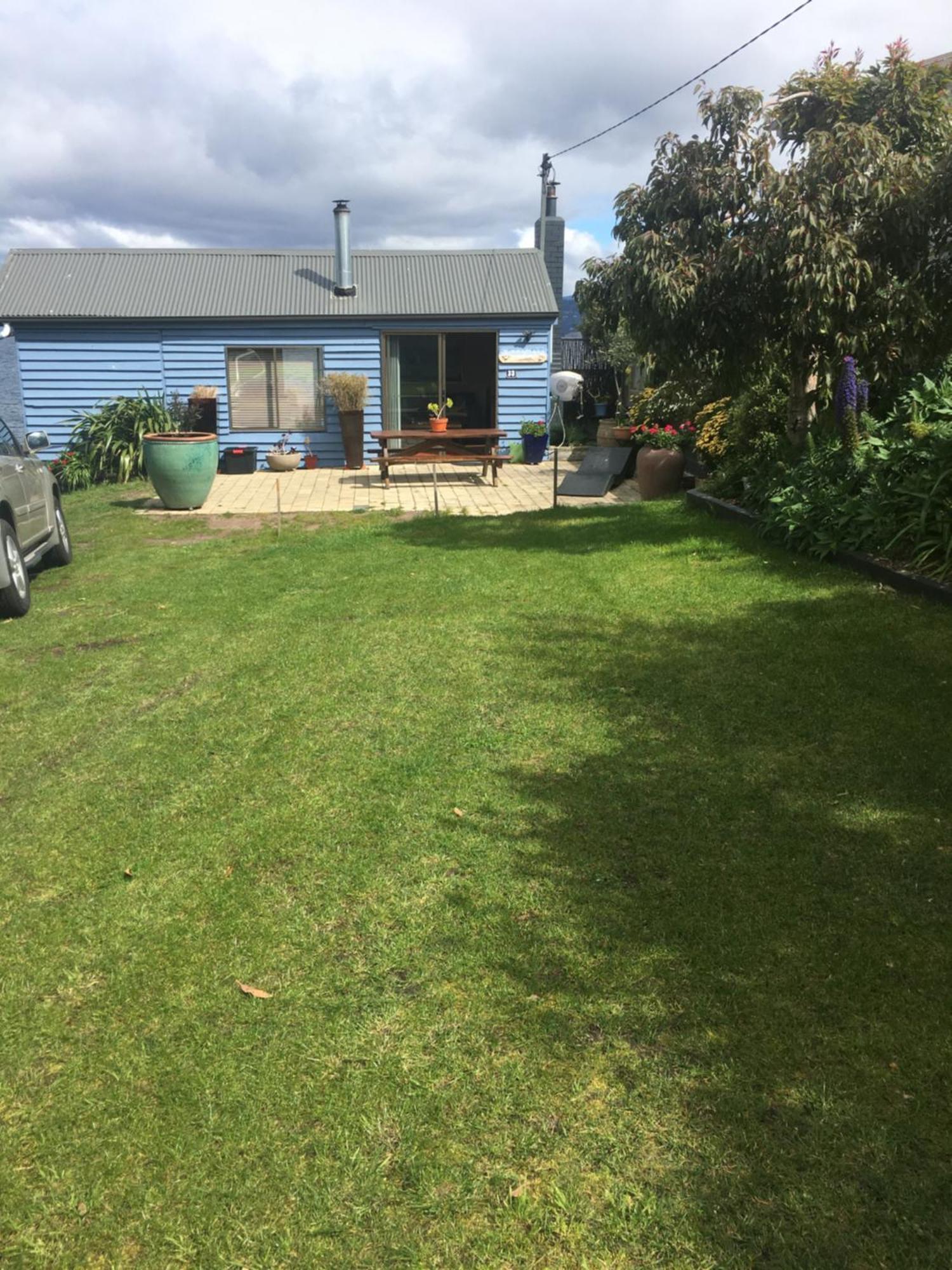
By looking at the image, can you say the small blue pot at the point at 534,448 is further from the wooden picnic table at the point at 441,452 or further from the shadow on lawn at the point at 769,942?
the shadow on lawn at the point at 769,942

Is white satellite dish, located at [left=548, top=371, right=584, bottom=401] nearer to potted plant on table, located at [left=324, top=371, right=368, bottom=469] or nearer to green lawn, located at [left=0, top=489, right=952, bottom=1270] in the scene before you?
potted plant on table, located at [left=324, top=371, right=368, bottom=469]

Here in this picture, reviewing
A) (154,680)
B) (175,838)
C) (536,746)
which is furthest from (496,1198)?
(154,680)

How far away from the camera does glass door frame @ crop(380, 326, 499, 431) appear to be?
16250 mm

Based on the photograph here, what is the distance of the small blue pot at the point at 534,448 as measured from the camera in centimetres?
1652

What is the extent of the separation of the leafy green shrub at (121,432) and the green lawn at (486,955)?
1063 centimetres

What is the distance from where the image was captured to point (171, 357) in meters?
16.1

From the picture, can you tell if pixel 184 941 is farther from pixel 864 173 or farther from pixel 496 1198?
pixel 864 173

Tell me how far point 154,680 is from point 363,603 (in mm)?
1916

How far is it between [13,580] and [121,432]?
31.3 ft

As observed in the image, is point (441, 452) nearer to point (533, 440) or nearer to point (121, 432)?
point (533, 440)

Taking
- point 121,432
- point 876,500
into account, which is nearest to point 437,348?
point 121,432

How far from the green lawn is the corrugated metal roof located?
11983 millimetres

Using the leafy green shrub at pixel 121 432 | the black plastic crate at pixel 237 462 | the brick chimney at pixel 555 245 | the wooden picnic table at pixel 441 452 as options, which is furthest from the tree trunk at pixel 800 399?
the brick chimney at pixel 555 245

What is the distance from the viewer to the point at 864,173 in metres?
7.60
